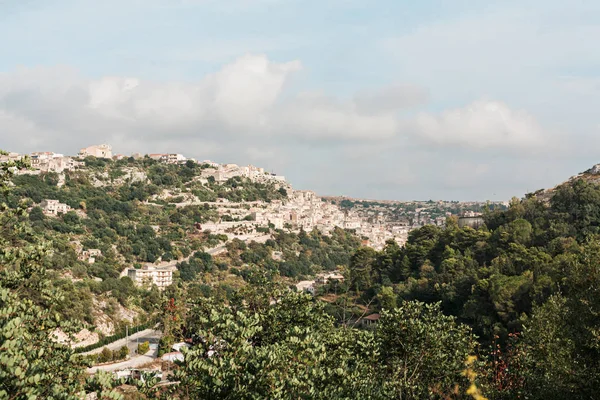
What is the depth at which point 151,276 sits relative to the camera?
63750mm

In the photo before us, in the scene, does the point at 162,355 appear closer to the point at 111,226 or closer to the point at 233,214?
the point at 111,226

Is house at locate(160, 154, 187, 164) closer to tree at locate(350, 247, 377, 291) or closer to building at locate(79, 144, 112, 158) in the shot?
building at locate(79, 144, 112, 158)

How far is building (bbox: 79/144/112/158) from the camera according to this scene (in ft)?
400

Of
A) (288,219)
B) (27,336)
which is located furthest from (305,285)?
(27,336)

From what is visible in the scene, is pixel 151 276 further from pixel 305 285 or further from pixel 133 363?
pixel 133 363

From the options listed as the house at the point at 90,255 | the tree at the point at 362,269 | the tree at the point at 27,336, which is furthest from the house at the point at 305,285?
the tree at the point at 27,336

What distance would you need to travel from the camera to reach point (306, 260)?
304ft

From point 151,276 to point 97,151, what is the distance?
234ft

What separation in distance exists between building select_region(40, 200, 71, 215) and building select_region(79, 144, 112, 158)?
4739cm

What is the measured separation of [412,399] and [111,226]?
73.0 meters

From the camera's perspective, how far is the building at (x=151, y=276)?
204 feet

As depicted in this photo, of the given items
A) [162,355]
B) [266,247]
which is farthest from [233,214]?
[162,355]

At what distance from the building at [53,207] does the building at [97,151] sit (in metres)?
47.4

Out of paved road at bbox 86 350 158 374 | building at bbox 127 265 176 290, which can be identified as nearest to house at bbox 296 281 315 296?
building at bbox 127 265 176 290
